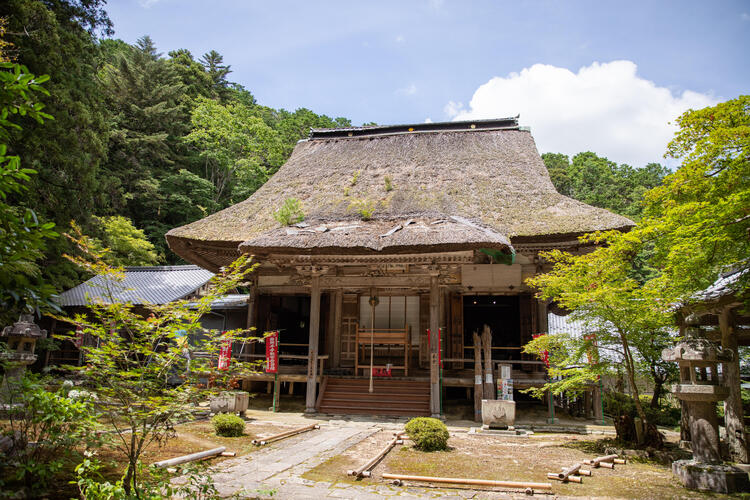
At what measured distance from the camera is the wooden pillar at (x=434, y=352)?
1052cm

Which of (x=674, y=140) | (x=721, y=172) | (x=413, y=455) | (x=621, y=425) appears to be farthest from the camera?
Result: (x=621, y=425)

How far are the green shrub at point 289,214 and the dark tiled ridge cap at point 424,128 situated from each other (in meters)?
7.14

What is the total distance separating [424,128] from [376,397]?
11.5 metres

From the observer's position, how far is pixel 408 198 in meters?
13.7

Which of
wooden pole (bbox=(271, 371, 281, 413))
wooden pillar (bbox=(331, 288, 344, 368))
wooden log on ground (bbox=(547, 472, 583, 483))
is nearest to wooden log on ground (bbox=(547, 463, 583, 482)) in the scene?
wooden log on ground (bbox=(547, 472, 583, 483))

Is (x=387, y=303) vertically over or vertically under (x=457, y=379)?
over

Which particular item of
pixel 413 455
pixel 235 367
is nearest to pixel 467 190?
pixel 413 455

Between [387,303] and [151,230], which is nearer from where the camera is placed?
[387,303]

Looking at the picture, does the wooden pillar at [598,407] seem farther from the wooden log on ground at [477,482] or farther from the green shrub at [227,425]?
the green shrub at [227,425]

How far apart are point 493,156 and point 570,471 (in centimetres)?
1198

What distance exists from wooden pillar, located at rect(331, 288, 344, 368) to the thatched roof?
8.30 ft

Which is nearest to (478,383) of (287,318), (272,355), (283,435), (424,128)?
(283,435)

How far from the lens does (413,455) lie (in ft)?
22.1

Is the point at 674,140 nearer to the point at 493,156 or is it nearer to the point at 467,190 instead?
the point at 467,190
